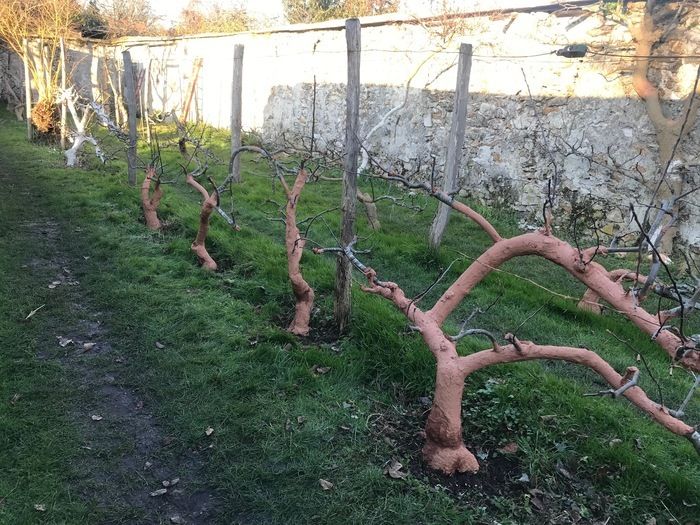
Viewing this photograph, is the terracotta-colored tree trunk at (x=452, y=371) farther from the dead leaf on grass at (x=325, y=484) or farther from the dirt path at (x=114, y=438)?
the dirt path at (x=114, y=438)

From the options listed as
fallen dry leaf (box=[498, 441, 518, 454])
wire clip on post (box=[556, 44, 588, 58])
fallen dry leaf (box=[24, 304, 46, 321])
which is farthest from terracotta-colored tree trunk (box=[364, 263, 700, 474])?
wire clip on post (box=[556, 44, 588, 58])

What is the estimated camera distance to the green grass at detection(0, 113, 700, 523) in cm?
277

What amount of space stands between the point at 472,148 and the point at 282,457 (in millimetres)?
7105

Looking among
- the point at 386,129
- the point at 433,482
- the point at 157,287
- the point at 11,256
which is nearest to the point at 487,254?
the point at 433,482

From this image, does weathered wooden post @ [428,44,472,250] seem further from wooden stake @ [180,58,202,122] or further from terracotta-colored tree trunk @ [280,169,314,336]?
wooden stake @ [180,58,202,122]

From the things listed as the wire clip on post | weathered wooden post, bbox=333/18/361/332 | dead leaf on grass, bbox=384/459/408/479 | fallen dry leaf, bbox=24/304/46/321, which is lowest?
dead leaf on grass, bbox=384/459/408/479

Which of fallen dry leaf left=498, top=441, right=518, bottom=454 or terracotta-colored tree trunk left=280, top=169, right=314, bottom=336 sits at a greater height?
terracotta-colored tree trunk left=280, top=169, right=314, bottom=336

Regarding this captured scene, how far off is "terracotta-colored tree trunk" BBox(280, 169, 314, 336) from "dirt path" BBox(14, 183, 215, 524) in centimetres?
133

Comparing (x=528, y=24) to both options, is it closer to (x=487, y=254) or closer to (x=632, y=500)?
(x=487, y=254)

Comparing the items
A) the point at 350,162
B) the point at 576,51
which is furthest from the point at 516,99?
the point at 350,162

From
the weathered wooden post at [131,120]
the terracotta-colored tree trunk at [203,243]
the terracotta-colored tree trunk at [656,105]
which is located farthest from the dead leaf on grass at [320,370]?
the weathered wooden post at [131,120]

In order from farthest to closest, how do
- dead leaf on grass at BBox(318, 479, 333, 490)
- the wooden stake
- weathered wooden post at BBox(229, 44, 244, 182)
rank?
the wooden stake < weathered wooden post at BBox(229, 44, 244, 182) < dead leaf on grass at BBox(318, 479, 333, 490)

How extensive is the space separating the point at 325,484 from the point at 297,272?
1930 mm

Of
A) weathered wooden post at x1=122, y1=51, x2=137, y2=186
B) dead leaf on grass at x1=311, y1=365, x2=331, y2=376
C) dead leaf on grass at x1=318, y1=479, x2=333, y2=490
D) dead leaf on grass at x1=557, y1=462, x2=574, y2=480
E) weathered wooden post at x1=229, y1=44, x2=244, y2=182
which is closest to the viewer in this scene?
dead leaf on grass at x1=318, y1=479, x2=333, y2=490
